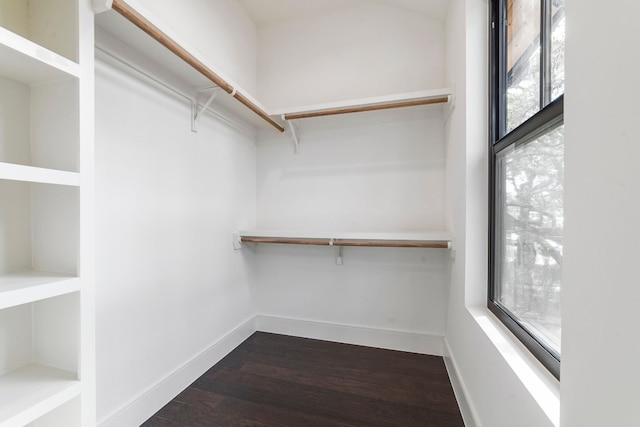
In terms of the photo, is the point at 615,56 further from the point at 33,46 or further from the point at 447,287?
the point at 447,287

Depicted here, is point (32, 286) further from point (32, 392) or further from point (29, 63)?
point (29, 63)

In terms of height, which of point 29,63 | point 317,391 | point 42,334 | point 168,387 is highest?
point 29,63

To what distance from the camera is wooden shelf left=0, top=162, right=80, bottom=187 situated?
2.24 ft

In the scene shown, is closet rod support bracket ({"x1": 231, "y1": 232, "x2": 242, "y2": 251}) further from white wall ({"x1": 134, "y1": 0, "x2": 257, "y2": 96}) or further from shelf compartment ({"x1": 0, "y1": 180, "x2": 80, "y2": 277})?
shelf compartment ({"x1": 0, "y1": 180, "x2": 80, "y2": 277})

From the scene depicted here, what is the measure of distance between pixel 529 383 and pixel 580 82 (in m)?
0.84

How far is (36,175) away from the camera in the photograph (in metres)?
→ 0.74

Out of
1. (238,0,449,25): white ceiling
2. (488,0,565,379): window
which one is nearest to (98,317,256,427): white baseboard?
(488,0,565,379): window

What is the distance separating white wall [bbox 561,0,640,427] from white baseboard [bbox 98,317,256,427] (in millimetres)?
1786

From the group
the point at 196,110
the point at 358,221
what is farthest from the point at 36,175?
the point at 358,221

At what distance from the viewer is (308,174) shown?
2453 millimetres

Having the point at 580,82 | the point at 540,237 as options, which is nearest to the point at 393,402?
the point at 540,237

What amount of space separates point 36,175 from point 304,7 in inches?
94.5

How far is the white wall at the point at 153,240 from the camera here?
1.28 meters

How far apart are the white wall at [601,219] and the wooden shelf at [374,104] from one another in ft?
4.27
